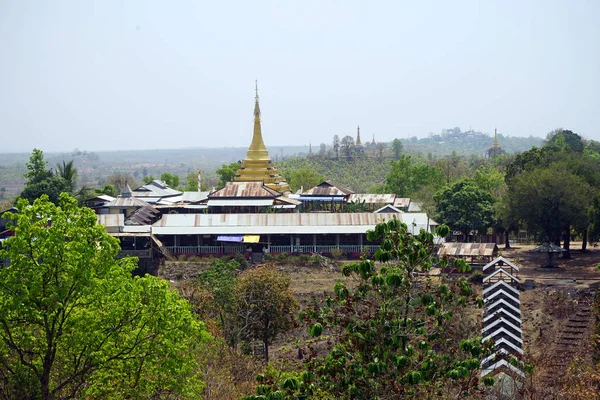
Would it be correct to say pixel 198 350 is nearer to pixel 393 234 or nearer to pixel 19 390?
pixel 19 390

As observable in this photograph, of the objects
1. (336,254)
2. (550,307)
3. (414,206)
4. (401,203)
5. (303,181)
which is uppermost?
(303,181)

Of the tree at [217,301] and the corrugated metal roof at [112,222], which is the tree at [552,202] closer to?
the tree at [217,301]

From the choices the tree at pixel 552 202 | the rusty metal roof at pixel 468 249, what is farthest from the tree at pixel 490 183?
the rusty metal roof at pixel 468 249

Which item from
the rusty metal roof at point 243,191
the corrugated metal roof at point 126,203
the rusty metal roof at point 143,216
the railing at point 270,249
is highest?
the rusty metal roof at point 243,191

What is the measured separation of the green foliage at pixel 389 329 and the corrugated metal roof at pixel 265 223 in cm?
3020

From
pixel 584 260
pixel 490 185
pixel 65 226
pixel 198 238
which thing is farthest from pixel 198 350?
pixel 490 185

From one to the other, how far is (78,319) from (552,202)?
30.5 m

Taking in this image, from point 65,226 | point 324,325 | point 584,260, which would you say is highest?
point 65,226

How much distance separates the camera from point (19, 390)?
18281 mm

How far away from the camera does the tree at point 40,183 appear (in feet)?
176

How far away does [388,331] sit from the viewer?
1538cm

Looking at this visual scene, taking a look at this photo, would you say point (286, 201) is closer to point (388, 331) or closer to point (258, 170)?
point (258, 170)

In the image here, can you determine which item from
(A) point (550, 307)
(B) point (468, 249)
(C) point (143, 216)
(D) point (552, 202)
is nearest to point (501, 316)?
(A) point (550, 307)

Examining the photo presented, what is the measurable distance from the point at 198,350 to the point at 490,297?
12.6 metres
